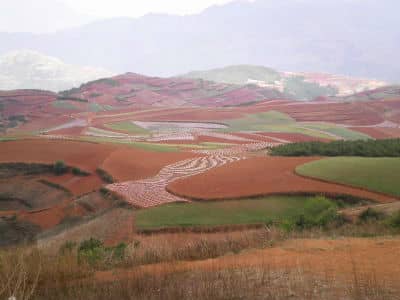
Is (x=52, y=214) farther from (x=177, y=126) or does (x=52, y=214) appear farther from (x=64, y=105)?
(x=64, y=105)

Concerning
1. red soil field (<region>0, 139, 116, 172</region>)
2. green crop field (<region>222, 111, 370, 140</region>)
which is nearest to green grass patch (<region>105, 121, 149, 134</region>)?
green crop field (<region>222, 111, 370, 140</region>)

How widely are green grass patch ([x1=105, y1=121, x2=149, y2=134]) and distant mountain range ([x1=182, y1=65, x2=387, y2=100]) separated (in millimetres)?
46971

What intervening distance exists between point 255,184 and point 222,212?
303cm

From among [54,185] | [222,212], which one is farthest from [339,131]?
[222,212]

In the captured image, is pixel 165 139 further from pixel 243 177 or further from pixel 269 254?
pixel 269 254

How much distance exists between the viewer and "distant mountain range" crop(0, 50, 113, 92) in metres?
105

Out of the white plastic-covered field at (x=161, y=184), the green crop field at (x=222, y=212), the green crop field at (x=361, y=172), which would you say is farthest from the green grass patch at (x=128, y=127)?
the green crop field at (x=222, y=212)

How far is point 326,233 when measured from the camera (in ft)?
30.8

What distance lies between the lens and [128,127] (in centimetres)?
4338

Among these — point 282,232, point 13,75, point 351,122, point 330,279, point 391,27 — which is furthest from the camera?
point 391,27

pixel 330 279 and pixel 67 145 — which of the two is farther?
pixel 67 145

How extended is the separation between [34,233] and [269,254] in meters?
10.9

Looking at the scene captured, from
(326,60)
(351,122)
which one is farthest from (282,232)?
(326,60)

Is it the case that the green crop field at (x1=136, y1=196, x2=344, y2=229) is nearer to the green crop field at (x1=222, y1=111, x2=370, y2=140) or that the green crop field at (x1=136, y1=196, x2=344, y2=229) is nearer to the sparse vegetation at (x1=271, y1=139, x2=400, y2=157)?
the sparse vegetation at (x1=271, y1=139, x2=400, y2=157)
